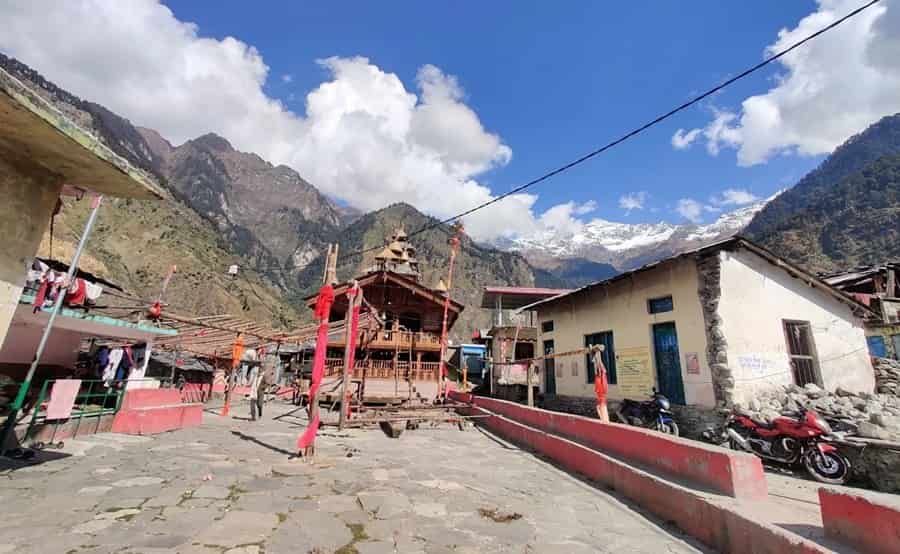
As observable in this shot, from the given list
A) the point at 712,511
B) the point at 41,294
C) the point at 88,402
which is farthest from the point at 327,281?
the point at 712,511

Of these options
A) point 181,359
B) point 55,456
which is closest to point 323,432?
point 55,456

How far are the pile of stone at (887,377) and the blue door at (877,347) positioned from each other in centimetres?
191

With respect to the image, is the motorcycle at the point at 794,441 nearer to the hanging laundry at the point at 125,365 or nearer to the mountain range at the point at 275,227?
the mountain range at the point at 275,227

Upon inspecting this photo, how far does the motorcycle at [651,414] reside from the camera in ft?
32.9

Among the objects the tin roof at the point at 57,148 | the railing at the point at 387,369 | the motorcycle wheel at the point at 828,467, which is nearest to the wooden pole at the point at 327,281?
the tin roof at the point at 57,148

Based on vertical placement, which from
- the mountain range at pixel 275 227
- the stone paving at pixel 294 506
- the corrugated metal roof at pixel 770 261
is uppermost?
the mountain range at pixel 275 227

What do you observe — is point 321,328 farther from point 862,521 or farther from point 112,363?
point 862,521

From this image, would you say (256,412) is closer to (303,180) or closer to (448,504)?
(448,504)

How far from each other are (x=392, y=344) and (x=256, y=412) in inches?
436

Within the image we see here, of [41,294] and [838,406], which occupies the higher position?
[41,294]

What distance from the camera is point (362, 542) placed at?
3.71m

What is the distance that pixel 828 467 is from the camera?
7125 millimetres

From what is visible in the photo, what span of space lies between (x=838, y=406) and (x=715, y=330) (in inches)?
114

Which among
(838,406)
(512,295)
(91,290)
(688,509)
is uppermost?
(512,295)
